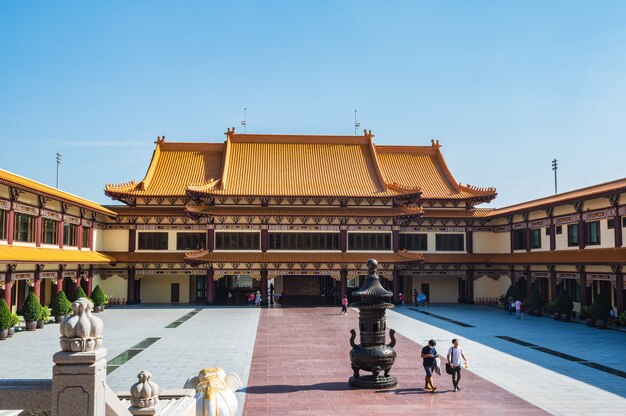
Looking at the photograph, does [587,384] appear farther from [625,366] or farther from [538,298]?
[538,298]

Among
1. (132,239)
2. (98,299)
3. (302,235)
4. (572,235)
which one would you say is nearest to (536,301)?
(572,235)

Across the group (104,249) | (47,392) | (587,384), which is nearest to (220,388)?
(47,392)

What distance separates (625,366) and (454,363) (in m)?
8.12

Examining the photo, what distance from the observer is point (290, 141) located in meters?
54.5

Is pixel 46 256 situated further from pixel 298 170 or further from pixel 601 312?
pixel 601 312

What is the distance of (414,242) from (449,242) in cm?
303

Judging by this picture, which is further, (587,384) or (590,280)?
(590,280)

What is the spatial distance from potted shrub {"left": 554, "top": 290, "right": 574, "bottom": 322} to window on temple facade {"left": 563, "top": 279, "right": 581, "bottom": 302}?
1.94 m

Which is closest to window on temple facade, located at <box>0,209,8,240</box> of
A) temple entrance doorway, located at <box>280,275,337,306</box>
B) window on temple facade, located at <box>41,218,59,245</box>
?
window on temple facade, located at <box>41,218,59,245</box>

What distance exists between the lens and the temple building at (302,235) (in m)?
43.5

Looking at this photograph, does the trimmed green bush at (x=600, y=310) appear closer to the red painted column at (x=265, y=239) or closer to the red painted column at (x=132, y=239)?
the red painted column at (x=265, y=239)

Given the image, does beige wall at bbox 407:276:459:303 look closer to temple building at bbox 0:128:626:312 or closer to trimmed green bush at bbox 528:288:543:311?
temple building at bbox 0:128:626:312

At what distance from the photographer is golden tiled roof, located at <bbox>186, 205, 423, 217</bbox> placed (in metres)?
45.0

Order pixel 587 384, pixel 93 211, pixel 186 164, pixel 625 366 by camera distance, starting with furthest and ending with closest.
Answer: pixel 186 164 < pixel 93 211 < pixel 625 366 < pixel 587 384
